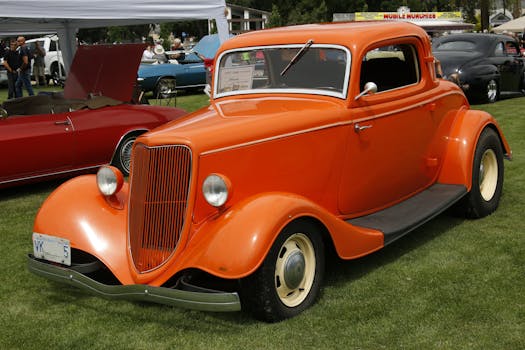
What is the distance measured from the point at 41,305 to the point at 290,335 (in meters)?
1.72

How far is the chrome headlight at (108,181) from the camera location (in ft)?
14.3

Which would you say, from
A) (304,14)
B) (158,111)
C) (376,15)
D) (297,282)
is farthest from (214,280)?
(304,14)

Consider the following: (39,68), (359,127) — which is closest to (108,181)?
(359,127)

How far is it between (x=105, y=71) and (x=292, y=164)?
5.05 metres

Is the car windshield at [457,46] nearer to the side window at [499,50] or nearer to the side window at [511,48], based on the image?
the side window at [499,50]

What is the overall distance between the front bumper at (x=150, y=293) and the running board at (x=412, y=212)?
4.72 ft

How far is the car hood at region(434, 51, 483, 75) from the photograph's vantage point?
13.0 m

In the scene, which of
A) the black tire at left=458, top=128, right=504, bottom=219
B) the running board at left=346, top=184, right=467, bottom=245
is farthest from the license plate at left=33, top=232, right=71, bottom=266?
the black tire at left=458, top=128, right=504, bottom=219

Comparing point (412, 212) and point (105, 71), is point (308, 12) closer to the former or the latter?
point (105, 71)

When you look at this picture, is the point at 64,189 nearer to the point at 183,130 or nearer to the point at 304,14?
the point at 183,130

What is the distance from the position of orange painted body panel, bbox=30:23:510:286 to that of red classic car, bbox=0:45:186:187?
2767 mm

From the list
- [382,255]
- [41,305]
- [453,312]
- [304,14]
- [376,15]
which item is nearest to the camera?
[453,312]

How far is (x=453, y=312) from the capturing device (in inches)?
150

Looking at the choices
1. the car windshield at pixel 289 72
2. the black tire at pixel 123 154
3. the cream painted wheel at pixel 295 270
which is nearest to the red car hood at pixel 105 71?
the black tire at pixel 123 154
